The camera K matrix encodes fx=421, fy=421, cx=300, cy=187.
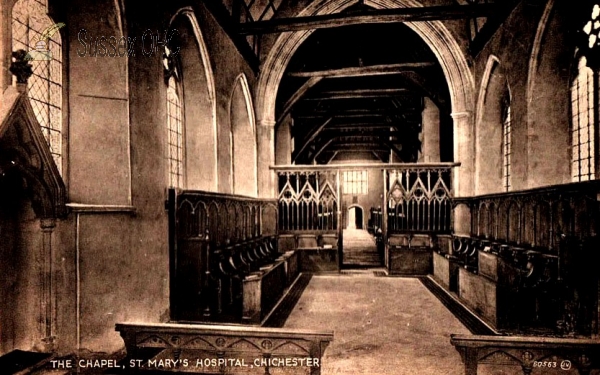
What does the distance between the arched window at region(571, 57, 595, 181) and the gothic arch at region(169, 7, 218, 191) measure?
587cm

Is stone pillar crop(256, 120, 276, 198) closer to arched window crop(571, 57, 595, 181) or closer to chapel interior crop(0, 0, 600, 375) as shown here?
chapel interior crop(0, 0, 600, 375)

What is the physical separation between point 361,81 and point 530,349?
13382 millimetres

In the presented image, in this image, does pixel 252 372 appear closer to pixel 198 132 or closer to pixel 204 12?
pixel 198 132

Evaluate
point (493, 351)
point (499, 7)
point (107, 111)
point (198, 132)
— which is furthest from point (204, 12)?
point (493, 351)

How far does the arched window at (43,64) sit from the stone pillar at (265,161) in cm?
658

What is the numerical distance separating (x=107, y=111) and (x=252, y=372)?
9.96ft

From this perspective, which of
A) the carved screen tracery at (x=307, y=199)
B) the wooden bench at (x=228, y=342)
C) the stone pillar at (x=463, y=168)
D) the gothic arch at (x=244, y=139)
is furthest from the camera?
the carved screen tracery at (x=307, y=199)

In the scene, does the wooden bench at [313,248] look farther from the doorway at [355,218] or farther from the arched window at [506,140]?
the doorway at [355,218]

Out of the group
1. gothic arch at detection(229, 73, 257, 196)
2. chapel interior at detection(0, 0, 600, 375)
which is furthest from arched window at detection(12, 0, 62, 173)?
gothic arch at detection(229, 73, 257, 196)

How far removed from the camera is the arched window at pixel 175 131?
22.5 ft

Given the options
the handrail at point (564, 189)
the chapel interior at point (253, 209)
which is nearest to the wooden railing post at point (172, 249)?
the chapel interior at point (253, 209)

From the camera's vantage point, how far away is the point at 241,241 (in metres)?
7.70

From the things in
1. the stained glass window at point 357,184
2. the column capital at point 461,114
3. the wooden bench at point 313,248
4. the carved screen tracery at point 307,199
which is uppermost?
the column capital at point 461,114

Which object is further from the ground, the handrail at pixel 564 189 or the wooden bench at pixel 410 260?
the handrail at pixel 564 189
